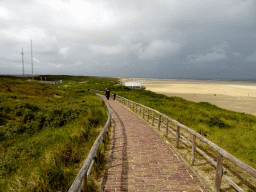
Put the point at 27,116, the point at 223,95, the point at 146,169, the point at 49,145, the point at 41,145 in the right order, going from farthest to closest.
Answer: the point at 223,95
the point at 27,116
the point at 41,145
the point at 49,145
the point at 146,169

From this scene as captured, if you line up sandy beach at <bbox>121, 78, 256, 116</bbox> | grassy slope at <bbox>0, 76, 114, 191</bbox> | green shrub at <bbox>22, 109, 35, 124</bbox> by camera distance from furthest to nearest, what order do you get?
sandy beach at <bbox>121, 78, 256, 116</bbox> < green shrub at <bbox>22, 109, 35, 124</bbox> < grassy slope at <bbox>0, 76, 114, 191</bbox>

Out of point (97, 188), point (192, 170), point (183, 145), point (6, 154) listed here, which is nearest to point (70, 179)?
point (97, 188)

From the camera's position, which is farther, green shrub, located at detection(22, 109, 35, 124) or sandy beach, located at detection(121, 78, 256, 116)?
sandy beach, located at detection(121, 78, 256, 116)

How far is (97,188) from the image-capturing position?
3807 mm

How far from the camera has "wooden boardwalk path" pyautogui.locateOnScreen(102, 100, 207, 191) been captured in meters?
3.90

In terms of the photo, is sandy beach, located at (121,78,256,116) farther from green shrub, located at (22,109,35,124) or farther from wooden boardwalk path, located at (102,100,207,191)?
green shrub, located at (22,109,35,124)

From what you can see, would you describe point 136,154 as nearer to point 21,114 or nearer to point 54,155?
point 54,155

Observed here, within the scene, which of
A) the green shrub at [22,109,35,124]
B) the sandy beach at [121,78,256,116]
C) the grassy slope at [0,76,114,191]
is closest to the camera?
the grassy slope at [0,76,114,191]

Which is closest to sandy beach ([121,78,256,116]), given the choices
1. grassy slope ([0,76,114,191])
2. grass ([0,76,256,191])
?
grass ([0,76,256,191])

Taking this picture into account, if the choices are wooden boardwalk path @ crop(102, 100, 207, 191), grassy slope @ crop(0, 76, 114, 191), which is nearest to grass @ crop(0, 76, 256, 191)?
grassy slope @ crop(0, 76, 114, 191)

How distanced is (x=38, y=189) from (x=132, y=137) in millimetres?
4904

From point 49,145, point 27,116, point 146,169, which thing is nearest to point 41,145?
point 49,145

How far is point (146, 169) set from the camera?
4.70m

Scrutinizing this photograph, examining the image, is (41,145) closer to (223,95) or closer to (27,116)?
(27,116)
